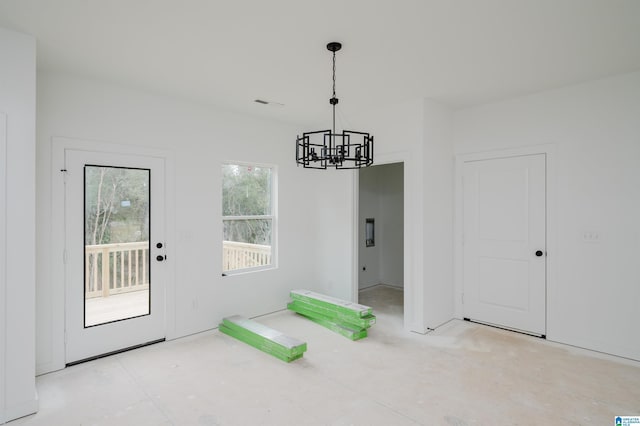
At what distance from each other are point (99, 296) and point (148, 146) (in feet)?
5.20

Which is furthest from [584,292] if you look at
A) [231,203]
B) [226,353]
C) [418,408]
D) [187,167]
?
[187,167]

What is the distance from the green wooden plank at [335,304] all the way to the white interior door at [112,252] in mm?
1686

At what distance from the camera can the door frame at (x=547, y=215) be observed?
383 cm

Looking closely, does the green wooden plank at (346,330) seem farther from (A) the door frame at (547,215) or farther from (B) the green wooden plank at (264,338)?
(A) the door frame at (547,215)

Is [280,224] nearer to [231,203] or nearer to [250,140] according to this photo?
[231,203]

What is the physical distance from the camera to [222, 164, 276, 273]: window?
453 cm

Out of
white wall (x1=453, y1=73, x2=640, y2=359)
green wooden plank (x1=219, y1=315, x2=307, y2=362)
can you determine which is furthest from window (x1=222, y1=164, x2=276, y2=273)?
white wall (x1=453, y1=73, x2=640, y2=359)

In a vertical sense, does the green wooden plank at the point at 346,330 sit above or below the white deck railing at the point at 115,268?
below

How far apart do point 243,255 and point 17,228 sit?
2.51 metres

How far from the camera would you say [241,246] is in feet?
15.4

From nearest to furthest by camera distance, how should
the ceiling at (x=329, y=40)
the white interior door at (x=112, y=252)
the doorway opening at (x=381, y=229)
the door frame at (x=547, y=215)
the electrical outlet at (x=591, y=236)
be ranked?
the ceiling at (x=329, y=40), the white interior door at (x=112, y=252), the electrical outlet at (x=591, y=236), the door frame at (x=547, y=215), the doorway opening at (x=381, y=229)

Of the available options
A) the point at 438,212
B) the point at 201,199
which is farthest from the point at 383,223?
the point at 201,199

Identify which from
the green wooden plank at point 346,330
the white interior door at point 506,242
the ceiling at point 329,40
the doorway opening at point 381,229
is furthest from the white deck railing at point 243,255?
the white interior door at point 506,242

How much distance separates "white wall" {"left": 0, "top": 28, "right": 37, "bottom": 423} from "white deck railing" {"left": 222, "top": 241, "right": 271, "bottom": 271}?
2.11 meters
